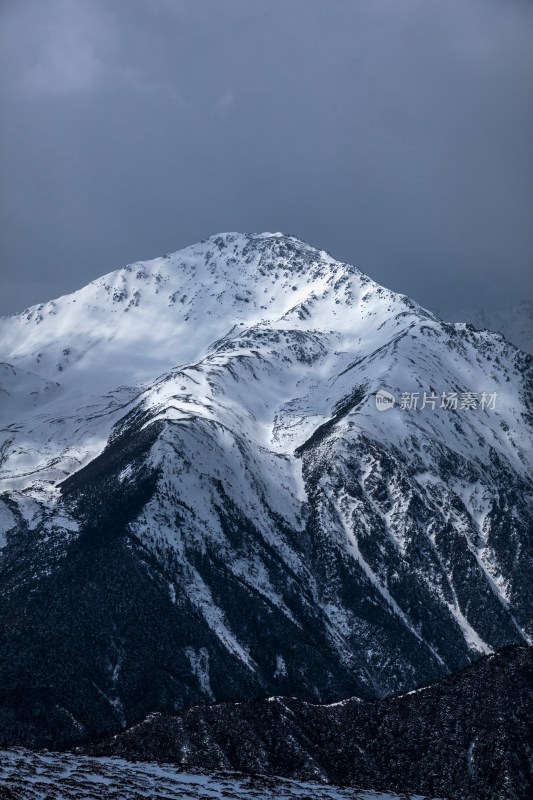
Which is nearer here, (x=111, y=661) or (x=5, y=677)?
(x=5, y=677)

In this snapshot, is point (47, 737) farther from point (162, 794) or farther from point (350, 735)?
point (162, 794)

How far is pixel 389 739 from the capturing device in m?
168

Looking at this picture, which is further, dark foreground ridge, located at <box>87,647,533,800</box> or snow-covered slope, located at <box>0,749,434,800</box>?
dark foreground ridge, located at <box>87,647,533,800</box>

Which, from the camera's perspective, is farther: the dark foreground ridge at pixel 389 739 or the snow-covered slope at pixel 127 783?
the dark foreground ridge at pixel 389 739

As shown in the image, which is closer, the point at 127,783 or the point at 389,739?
the point at 127,783

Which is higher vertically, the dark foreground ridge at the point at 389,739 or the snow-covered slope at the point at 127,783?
the dark foreground ridge at the point at 389,739

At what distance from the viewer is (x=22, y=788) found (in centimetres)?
7631

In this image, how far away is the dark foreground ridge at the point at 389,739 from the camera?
156 m

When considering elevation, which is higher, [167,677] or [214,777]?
[167,677]

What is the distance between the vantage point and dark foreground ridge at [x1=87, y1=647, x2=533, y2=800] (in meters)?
156

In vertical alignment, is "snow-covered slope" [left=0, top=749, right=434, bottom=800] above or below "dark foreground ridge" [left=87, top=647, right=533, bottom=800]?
below

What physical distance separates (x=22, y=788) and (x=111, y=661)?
121m

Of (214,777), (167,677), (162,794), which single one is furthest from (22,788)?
(167,677)

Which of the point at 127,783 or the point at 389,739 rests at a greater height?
the point at 389,739
